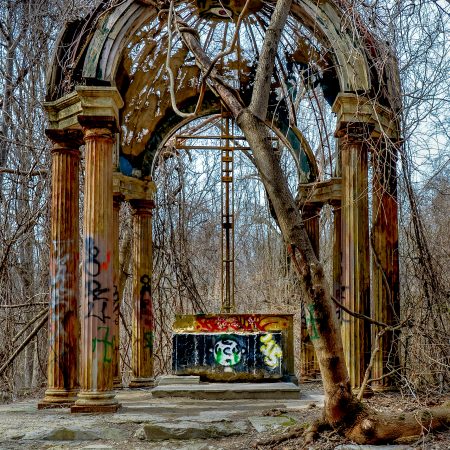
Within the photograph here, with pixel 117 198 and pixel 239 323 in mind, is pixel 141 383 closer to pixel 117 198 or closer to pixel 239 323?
pixel 239 323

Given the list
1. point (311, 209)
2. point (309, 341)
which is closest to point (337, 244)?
point (311, 209)

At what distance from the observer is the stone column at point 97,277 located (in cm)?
1100

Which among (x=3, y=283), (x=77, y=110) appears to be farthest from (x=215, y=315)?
(x=77, y=110)

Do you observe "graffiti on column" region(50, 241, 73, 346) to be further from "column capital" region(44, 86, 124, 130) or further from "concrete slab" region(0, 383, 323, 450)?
"column capital" region(44, 86, 124, 130)

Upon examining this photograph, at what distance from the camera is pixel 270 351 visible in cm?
1468

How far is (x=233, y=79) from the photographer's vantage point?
57.5 ft

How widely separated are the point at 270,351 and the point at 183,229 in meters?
7.95

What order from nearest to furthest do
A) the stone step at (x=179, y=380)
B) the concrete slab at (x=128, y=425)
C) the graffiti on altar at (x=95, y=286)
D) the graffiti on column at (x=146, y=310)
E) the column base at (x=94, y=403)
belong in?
the concrete slab at (x=128, y=425) < the column base at (x=94, y=403) < the graffiti on altar at (x=95, y=286) < the stone step at (x=179, y=380) < the graffiti on column at (x=146, y=310)

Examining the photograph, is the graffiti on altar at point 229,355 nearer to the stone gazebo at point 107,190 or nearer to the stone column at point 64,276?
the stone gazebo at point 107,190

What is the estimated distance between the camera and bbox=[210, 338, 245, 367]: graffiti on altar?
14.7m

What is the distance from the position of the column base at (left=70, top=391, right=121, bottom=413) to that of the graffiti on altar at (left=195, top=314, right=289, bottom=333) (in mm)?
5148

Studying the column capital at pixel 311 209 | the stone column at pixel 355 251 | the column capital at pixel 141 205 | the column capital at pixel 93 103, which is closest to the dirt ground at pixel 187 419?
the stone column at pixel 355 251

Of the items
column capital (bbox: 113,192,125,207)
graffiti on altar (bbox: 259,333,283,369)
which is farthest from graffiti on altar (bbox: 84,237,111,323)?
column capital (bbox: 113,192,125,207)

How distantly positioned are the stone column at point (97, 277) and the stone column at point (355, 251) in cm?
398
